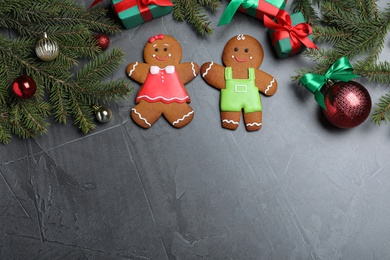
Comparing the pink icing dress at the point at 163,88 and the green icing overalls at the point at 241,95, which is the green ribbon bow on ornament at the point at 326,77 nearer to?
the green icing overalls at the point at 241,95

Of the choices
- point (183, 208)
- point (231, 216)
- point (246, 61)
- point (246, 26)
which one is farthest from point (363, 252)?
point (246, 26)

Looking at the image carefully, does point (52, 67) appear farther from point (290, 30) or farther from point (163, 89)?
point (290, 30)

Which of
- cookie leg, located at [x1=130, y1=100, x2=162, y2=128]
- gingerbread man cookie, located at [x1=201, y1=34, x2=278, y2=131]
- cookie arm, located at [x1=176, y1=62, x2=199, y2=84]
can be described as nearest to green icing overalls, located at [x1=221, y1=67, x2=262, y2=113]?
gingerbread man cookie, located at [x1=201, y1=34, x2=278, y2=131]

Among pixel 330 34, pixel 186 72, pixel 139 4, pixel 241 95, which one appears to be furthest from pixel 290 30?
pixel 139 4

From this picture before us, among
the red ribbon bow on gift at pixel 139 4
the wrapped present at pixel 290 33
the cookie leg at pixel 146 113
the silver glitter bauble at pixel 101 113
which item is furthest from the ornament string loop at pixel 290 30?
the silver glitter bauble at pixel 101 113

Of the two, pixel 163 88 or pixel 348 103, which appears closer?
pixel 348 103

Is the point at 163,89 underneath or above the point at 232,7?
underneath
